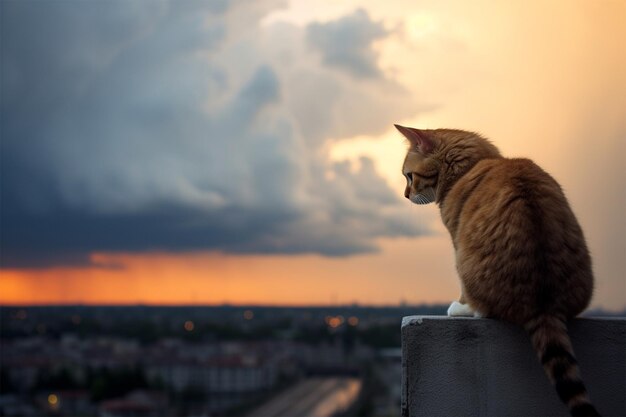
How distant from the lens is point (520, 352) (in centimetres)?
209

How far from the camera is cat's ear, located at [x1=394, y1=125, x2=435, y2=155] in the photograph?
2.56 m

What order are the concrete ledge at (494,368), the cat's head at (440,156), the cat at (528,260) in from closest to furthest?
the cat at (528,260)
the concrete ledge at (494,368)
the cat's head at (440,156)

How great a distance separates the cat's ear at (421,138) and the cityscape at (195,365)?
4197 centimetres

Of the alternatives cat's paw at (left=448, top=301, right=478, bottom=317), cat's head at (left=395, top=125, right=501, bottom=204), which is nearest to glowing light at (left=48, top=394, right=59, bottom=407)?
cat's head at (left=395, top=125, right=501, bottom=204)

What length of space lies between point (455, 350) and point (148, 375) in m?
57.2

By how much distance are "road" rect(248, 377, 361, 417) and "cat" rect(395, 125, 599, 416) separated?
155 ft

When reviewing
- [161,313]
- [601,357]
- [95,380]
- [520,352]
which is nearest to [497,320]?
[520,352]

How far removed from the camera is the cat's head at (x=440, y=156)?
2527mm

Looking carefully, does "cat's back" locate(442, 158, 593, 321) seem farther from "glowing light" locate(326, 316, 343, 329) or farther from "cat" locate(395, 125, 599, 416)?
"glowing light" locate(326, 316, 343, 329)

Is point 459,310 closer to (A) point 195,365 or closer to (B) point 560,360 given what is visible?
(B) point 560,360

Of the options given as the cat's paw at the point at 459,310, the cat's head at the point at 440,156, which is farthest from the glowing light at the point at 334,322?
the cat's paw at the point at 459,310

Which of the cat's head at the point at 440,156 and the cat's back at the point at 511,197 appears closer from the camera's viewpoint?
the cat's back at the point at 511,197

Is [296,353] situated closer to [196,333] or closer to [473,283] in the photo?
[196,333]

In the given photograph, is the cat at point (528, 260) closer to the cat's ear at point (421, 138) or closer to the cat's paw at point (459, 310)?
the cat's paw at point (459, 310)
